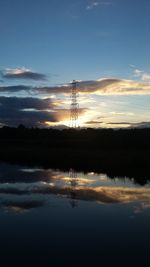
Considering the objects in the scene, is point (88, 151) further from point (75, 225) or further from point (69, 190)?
point (75, 225)

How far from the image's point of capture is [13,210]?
19.7 metres

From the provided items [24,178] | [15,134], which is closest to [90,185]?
[24,178]

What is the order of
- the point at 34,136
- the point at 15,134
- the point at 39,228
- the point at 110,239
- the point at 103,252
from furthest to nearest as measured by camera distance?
1. the point at 15,134
2. the point at 34,136
3. the point at 39,228
4. the point at 110,239
5. the point at 103,252

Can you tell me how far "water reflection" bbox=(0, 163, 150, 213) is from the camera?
2202cm

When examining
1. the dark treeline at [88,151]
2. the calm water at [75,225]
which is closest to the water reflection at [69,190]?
the calm water at [75,225]

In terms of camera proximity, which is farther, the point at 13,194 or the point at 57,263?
the point at 13,194

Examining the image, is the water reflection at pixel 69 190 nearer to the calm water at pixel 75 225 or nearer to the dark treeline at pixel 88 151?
the calm water at pixel 75 225

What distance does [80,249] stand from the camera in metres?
13.2

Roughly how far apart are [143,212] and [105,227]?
3.63 m

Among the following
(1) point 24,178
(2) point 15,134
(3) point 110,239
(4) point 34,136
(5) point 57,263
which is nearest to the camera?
(5) point 57,263

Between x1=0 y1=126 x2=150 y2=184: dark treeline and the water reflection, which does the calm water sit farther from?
x1=0 y1=126 x2=150 y2=184: dark treeline

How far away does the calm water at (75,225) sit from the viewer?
12.4 metres

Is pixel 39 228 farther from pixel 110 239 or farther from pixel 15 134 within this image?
pixel 15 134

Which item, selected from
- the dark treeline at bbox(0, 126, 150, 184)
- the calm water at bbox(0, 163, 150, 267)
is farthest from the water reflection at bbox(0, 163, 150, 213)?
the dark treeline at bbox(0, 126, 150, 184)
